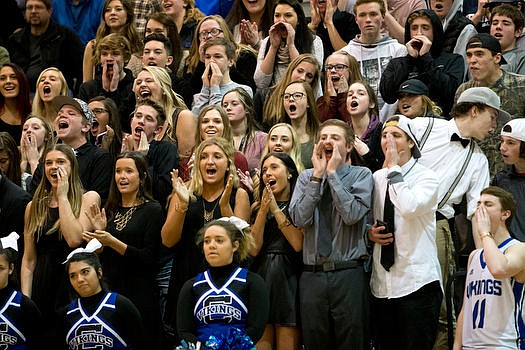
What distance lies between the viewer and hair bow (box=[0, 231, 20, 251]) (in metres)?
8.34

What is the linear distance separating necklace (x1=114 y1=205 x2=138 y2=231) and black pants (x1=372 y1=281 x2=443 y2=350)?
79.7 inches

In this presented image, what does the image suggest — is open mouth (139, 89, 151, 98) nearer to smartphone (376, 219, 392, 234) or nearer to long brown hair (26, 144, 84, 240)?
long brown hair (26, 144, 84, 240)

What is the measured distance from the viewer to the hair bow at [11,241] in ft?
27.3

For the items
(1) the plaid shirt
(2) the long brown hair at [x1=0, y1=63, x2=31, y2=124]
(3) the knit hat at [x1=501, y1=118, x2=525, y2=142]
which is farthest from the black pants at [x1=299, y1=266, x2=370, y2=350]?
(1) the plaid shirt

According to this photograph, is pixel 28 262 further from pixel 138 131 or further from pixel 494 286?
pixel 494 286

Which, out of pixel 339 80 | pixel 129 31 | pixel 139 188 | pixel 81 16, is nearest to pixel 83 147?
pixel 139 188

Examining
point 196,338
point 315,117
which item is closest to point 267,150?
point 315,117

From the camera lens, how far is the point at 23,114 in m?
10.7

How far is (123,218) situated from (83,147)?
102cm

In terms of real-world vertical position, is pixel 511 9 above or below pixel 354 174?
above

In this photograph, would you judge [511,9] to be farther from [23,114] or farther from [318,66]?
[23,114]

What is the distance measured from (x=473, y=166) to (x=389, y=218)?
0.87 meters

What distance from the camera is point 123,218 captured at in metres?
8.50

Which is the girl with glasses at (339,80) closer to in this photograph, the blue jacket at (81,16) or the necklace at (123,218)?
the necklace at (123,218)
